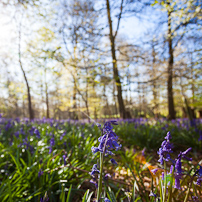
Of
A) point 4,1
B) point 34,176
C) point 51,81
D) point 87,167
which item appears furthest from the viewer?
point 51,81

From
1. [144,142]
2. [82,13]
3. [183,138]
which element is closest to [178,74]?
[183,138]

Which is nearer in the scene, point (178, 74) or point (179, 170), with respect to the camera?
point (179, 170)

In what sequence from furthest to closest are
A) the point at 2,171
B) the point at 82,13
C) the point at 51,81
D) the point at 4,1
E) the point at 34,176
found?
the point at 51,81 → the point at 82,13 → the point at 4,1 → the point at 2,171 → the point at 34,176

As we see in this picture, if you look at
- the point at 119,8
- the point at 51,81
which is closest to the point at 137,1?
the point at 119,8

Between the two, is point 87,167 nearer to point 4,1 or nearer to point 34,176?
point 34,176

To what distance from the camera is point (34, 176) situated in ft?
5.96

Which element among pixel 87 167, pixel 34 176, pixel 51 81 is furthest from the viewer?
pixel 51 81

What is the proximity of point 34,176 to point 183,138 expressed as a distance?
3671 millimetres

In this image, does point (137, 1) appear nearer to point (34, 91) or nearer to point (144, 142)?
point (144, 142)

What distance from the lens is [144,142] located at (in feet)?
12.7

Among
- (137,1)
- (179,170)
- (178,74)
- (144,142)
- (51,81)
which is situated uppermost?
(137,1)

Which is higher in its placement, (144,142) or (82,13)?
(82,13)

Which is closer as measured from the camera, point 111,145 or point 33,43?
point 111,145

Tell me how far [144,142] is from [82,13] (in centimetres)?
604
